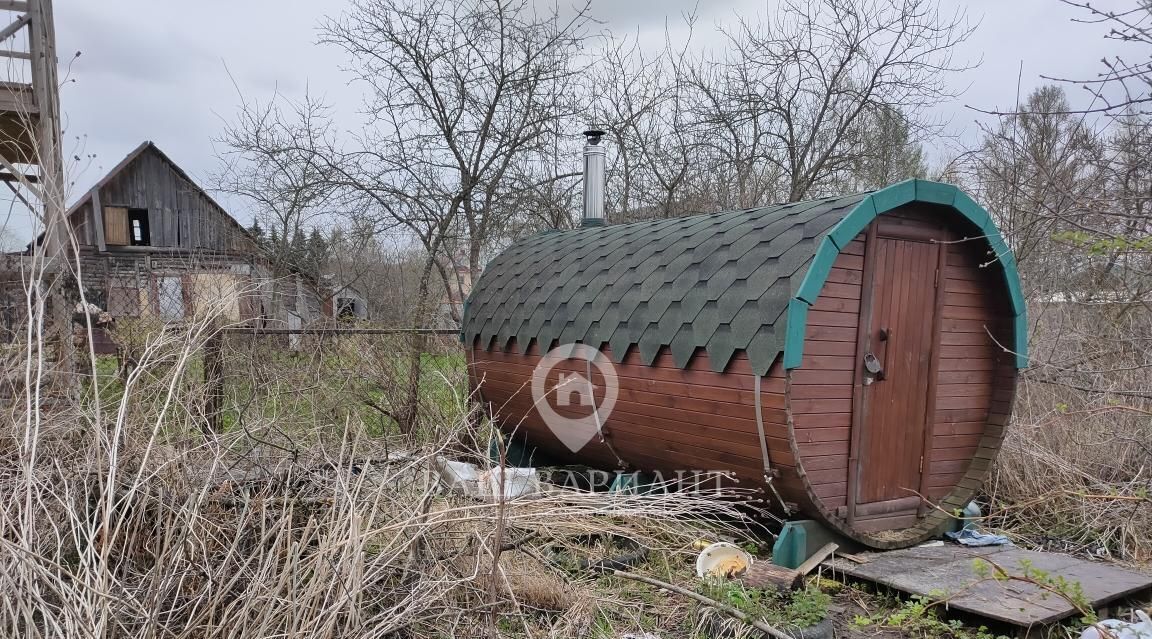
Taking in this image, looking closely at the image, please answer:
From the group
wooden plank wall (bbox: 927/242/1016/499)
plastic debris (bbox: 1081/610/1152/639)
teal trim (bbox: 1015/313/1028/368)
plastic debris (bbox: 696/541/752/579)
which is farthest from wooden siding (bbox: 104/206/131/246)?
plastic debris (bbox: 1081/610/1152/639)

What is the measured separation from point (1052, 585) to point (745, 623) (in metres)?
1.52

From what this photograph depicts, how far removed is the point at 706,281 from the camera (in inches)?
179

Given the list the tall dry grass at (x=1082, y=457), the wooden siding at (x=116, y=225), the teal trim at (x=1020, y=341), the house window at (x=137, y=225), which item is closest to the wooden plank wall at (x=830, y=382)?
the tall dry grass at (x=1082, y=457)

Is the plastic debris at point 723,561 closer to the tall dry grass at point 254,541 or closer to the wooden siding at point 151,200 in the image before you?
the tall dry grass at point 254,541

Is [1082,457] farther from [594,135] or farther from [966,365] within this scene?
[594,135]

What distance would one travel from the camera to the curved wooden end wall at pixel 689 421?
4.07m

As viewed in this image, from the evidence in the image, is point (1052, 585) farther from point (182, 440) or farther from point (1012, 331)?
point (182, 440)

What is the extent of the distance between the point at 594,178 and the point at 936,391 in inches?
157

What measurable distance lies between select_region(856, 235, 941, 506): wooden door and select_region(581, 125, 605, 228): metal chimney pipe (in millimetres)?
3438

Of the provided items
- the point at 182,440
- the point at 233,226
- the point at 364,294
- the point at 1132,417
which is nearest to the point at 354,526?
the point at 182,440

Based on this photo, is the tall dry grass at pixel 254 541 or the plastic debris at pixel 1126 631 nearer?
the tall dry grass at pixel 254 541

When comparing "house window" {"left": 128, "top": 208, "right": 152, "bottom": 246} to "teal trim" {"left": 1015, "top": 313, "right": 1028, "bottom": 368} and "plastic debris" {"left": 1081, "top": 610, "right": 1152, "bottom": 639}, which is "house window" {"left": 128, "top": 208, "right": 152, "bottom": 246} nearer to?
"teal trim" {"left": 1015, "top": 313, "right": 1028, "bottom": 368}

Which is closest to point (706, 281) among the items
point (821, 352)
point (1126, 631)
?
point (821, 352)

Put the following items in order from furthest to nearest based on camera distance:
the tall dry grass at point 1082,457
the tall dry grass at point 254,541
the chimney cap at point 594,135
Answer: the chimney cap at point 594,135
the tall dry grass at point 1082,457
the tall dry grass at point 254,541
